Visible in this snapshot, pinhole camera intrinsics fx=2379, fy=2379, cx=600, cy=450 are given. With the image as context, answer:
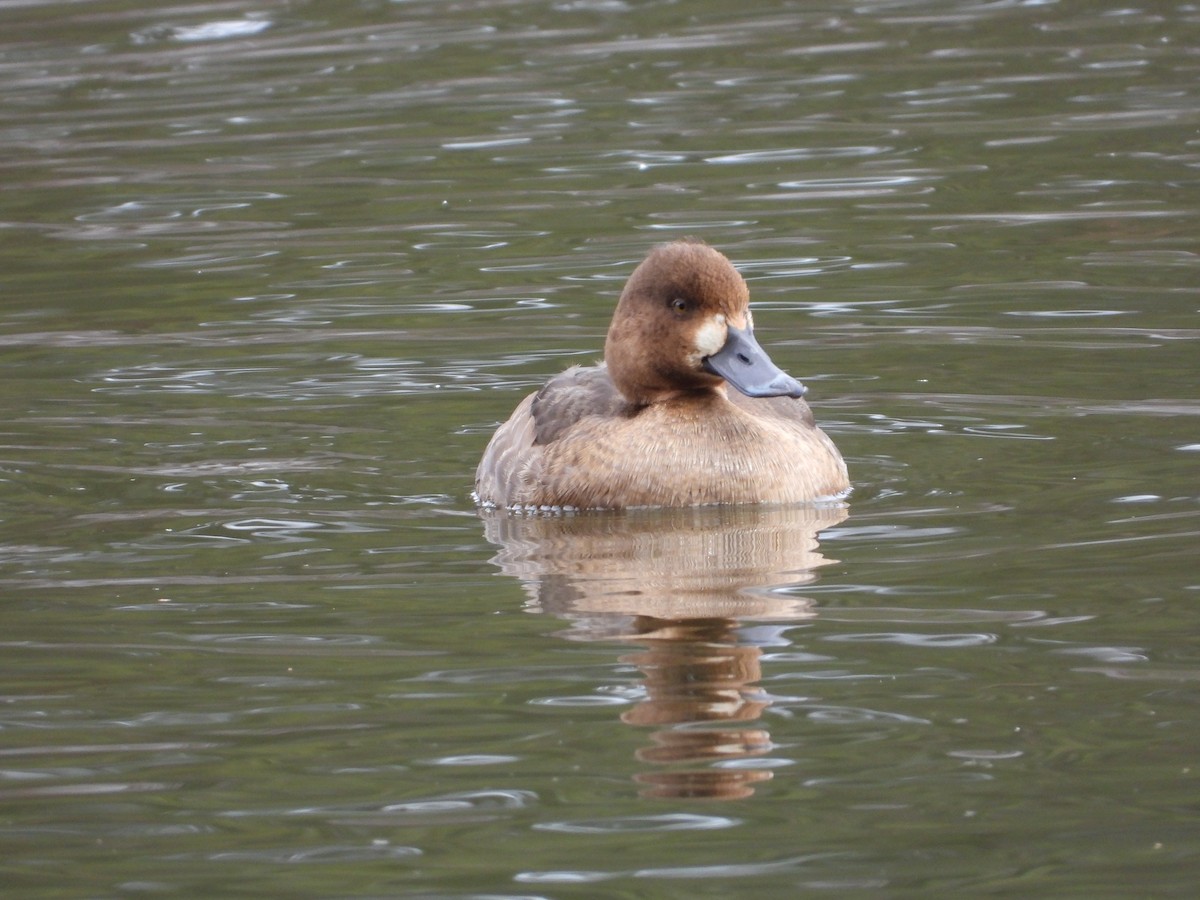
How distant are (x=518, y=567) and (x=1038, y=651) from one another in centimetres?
200

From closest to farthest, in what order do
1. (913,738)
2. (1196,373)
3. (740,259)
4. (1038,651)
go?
(913,738), (1038,651), (1196,373), (740,259)

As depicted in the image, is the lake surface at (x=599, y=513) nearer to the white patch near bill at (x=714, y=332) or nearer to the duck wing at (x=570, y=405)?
the duck wing at (x=570, y=405)

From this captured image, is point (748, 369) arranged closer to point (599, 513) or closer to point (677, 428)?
point (677, 428)

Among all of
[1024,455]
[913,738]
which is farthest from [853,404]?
[913,738]

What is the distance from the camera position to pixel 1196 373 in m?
9.76

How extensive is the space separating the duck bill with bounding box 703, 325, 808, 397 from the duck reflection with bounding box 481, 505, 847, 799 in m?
0.46

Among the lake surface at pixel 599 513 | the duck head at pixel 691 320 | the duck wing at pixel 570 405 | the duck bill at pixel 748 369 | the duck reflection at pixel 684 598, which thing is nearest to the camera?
the lake surface at pixel 599 513

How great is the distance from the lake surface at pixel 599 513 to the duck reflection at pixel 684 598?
Answer: 22 mm

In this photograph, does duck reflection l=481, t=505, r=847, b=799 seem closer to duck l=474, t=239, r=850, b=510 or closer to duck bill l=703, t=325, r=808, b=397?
duck l=474, t=239, r=850, b=510

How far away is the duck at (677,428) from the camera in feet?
27.6

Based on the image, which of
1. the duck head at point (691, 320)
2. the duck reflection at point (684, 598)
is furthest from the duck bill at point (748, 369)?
the duck reflection at point (684, 598)

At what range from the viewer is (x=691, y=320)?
8430 millimetres

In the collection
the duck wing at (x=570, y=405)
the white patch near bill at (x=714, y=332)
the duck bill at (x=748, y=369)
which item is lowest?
the duck wing at (x=570, y=405)

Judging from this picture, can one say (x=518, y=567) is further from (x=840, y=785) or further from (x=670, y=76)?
(x=670, y=76)
